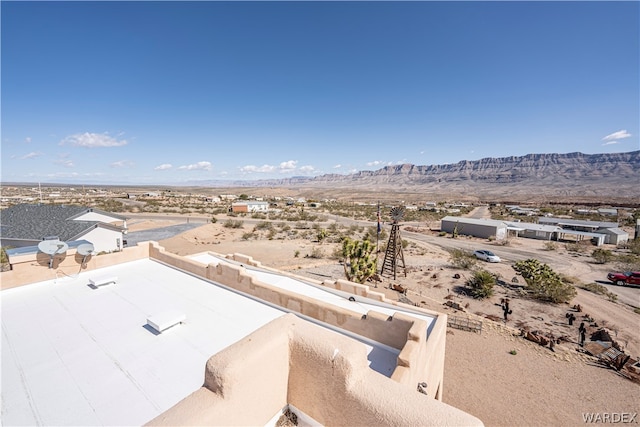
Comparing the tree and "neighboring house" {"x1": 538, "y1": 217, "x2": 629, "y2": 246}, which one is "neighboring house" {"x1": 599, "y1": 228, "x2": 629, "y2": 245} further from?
the tree

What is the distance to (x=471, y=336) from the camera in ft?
48.1

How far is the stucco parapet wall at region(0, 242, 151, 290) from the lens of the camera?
9797 millimetres

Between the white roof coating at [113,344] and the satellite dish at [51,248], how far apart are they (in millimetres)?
1035

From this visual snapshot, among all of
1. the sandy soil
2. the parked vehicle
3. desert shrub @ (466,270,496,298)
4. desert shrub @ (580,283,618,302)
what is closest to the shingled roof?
the sandy soil

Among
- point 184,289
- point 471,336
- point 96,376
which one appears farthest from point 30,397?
point 471,336

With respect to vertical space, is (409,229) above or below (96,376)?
below

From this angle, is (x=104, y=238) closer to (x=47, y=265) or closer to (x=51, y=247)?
(x=47, y=265)

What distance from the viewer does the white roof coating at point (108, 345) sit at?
15.6 feet

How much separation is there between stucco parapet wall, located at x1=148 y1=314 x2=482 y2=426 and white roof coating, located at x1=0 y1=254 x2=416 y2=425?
2.35 meters

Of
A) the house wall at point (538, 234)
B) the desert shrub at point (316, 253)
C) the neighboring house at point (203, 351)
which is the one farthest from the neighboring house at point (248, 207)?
the neighboring house at point (203, 351)

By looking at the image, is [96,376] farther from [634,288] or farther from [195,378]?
[634,288]

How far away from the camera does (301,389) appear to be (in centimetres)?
379

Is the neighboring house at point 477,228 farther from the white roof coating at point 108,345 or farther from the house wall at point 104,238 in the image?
the house wall at point 104,238

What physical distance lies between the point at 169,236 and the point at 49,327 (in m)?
31.6
